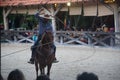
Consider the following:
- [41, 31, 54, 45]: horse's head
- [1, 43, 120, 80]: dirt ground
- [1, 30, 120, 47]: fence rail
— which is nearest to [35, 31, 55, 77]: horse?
[41, 31, 54, 45]: horse's head

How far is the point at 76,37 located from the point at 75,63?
5436 mm

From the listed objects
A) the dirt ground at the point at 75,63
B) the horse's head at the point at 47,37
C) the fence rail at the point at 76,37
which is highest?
the horse's head at the point at 47,37

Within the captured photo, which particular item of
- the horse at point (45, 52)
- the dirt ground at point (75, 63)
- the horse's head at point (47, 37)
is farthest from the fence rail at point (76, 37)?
the horse's head at point (47, 37)

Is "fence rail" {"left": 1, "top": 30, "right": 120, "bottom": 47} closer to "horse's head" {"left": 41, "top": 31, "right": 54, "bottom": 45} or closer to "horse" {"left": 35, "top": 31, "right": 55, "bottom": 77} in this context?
"horse" {"left": 35, "top": 31, "right": 55, "bottom": 77}

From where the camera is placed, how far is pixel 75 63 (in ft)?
45.8

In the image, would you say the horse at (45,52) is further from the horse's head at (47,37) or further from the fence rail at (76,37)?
the fence rail at (76,37)

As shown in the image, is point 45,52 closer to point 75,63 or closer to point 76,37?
point 75,63

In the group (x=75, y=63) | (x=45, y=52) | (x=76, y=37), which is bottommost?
(x=75, y=63)

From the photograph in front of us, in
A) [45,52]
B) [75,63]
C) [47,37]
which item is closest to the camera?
[47,37]

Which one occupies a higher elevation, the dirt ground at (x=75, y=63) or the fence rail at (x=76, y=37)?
the fence rail at (x=76, y=37)

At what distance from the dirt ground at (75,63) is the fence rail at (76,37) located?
0.42 metres

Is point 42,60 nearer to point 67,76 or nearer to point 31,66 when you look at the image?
point 67,76

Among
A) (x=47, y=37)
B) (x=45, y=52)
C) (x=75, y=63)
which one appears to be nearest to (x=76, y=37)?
(x=75, y=63)

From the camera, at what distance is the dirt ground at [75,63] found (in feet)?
37.5
